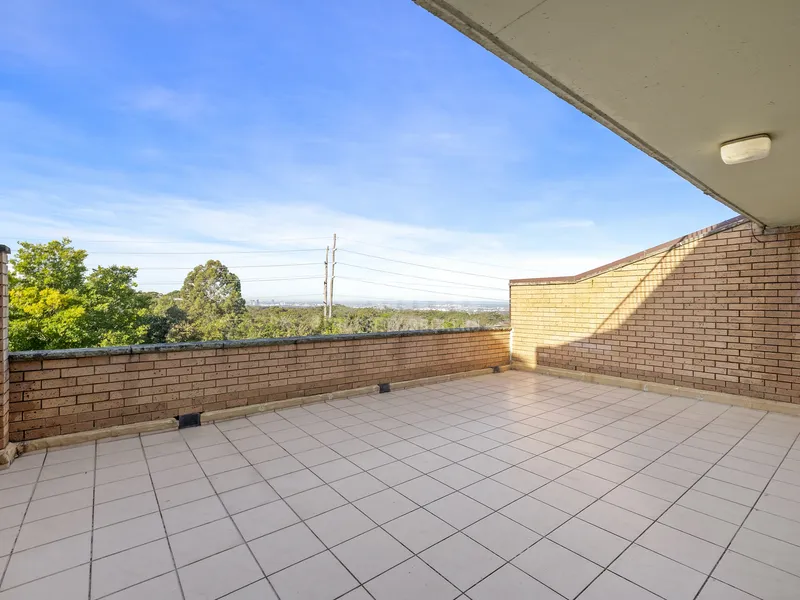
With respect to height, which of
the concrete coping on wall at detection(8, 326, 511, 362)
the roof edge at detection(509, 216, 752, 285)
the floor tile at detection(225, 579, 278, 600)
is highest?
the roof edge at detection(509, 216, 752, 285)

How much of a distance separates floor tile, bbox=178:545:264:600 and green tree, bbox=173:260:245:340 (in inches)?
894

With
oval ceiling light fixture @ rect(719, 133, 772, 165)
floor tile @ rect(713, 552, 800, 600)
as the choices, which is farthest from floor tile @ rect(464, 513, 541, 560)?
oval ceiling light fixture @ rect(719, 133, 772, 165)

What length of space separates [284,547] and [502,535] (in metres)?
1.16

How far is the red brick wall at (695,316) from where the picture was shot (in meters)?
4.30

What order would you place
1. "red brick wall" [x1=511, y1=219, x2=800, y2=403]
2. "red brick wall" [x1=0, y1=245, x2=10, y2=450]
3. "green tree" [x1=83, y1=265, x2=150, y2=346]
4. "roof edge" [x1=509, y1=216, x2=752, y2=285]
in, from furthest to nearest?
1. "green tree" [x1=83, y1=265, x2=150, y2=346]
2. "roof edge" [x1=509, y1=216, x2=752, y2=285]
3. "red brick wall" [x1=511, y1=219, x2=800, y2=403]
4. "red brick wall" [x1=0, y1=245, x2=10, y2=450]

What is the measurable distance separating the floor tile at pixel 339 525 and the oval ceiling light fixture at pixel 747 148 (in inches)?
118

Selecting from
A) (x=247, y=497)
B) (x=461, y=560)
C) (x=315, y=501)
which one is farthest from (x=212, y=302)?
(x=461, y=560)

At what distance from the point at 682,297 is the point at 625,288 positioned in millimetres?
742

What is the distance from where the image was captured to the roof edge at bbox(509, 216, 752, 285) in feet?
15.3

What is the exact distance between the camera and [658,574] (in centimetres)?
165

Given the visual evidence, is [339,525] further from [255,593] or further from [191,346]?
[191,346]

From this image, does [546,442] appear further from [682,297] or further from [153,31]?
[153,31]

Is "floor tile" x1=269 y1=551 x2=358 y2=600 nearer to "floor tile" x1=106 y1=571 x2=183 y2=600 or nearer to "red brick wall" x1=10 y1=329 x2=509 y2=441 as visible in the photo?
"floor tile" x1=106 y1=571 x2=183 y2=600

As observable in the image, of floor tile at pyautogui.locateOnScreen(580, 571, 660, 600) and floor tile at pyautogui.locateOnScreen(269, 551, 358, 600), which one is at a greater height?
floor tile at pyautogui.locateOnScreen(580, 571, 660, 600)
